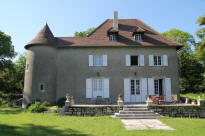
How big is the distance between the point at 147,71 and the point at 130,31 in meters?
4.73

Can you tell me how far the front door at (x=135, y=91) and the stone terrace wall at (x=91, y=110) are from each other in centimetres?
420

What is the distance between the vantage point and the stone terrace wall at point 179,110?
10.3 meters

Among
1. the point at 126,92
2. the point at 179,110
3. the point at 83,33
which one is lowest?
the point at 179,110

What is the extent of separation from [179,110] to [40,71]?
11.6m

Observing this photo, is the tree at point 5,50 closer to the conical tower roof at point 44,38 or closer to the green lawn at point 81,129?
the conical tower roof at point 44,38

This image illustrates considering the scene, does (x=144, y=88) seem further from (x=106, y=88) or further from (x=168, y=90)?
(x=106, y=88)

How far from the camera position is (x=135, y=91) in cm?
1428

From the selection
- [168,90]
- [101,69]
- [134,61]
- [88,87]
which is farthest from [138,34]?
[88,87]

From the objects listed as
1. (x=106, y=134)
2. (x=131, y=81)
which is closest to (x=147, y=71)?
(x=131, y=81)

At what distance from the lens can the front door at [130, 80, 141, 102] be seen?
14126mm

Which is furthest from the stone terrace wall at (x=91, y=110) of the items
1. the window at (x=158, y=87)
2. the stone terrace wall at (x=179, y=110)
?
the window at (x=158, y=87)

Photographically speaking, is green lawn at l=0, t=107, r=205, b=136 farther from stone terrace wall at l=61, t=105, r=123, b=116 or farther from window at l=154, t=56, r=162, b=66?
window at l=154, t=56, r=162, b=66

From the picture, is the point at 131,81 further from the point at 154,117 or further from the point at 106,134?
the point at 106,134

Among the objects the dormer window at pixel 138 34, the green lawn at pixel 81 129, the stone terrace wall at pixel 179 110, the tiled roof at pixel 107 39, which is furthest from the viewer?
the dormer window at pixel 138 34
